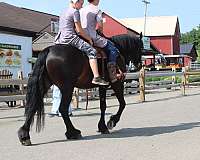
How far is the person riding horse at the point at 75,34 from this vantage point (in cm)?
877

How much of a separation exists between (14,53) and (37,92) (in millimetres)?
21431

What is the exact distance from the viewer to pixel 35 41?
45500 millimetres

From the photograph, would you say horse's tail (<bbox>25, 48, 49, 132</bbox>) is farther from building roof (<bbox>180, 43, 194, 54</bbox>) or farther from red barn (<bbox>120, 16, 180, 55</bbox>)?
building roof (<bbox>180, 43, 194, 54</bbox>)

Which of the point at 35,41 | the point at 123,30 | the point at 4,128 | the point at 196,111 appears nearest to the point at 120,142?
the point at 4,128

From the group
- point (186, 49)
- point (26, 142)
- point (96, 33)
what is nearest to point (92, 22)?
point (96, 33)

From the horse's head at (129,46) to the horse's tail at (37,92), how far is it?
6.47 ft

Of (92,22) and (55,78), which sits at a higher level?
(92,22)

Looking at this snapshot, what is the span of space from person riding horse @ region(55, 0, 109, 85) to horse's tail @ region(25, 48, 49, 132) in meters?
0.54

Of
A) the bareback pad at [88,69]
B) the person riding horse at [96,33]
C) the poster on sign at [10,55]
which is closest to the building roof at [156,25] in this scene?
the poster on sign at [10,55]

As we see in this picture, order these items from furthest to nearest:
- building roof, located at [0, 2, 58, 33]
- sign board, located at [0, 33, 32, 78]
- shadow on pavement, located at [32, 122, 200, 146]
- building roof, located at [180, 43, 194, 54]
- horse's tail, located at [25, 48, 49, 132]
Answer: building roof, located at [180, 43, 194, 54]
building roof, located at [0, 2, 58, 33]
sign board, located at [0, 33, 32, 78]
shadow on pavement, located at [32, 122, 200, 146]
horse's tail, located at [25, 48, 49, 132]

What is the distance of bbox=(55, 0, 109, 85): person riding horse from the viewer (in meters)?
8.77

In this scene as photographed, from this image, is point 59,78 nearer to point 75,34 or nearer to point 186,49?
point 75,34

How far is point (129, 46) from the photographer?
32.8ft

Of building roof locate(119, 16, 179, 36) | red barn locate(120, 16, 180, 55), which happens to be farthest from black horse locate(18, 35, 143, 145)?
building roof locate(119, 16, 179, 36)
